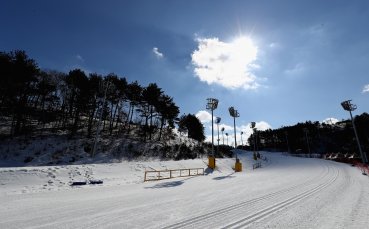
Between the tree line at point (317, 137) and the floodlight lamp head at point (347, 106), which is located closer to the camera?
the floodlight lamp head at point (347, 106)

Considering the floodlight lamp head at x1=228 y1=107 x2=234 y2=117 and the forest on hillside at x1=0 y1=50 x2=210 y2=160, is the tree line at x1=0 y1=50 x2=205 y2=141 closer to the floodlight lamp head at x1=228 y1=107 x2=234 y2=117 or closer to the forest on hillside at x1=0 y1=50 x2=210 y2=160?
the forest on hillside at x1=0 y1=50 x2=210 y2=160

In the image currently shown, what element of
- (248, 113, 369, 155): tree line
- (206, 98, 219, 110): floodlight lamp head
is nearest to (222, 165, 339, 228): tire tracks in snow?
(206, 98, 219, 110): floodlight lamp head

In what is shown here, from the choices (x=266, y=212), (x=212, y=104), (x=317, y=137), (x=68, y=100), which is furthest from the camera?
(x=317, y=137)

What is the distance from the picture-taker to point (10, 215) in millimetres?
7371

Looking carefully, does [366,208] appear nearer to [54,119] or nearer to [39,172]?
[39,172]

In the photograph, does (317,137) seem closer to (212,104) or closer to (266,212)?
(212,104)

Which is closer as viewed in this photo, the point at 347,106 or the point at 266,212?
the point at 266,212

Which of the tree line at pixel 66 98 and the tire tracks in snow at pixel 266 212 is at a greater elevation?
the tree line at pixel 66 98

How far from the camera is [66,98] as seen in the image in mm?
55094

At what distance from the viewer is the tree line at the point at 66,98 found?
3597 centimetres

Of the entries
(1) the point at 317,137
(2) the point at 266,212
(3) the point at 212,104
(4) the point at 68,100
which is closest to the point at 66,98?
(4) the point at 68,100

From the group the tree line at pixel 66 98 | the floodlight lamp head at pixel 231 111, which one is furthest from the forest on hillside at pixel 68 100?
the floodlight lamp head at pixel 231 111

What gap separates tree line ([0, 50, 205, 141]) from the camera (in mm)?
35969

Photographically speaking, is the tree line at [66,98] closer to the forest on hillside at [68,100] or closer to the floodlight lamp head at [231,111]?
the forest on hillside at [68,100]
